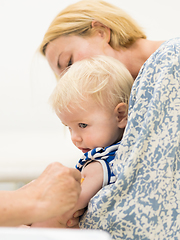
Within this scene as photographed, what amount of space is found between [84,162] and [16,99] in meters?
2.24

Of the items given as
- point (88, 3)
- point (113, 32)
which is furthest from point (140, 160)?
point (88, 3)

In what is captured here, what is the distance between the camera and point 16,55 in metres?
2.97

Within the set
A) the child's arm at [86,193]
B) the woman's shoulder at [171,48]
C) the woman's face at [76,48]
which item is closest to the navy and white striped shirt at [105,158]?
the child's arm at [86,193]

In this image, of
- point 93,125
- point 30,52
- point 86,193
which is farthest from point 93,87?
point 30,52

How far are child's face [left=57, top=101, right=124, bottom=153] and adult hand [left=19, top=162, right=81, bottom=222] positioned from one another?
0.21 metres

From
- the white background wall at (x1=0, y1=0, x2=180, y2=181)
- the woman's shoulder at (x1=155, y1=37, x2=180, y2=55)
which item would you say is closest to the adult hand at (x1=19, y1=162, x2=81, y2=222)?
the woman's shoulder at (x1=155, y1=37, x2=180, y2=55)

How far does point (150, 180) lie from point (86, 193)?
0.18m

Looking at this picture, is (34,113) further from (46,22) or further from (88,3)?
(88,3)

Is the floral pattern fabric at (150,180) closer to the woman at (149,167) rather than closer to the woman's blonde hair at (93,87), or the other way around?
the woman at (149,167)

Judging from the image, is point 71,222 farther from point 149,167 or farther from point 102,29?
point 102,29

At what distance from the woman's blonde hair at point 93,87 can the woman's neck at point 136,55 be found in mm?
387

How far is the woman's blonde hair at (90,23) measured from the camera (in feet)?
4.46

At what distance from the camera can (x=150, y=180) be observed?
2.23 ft

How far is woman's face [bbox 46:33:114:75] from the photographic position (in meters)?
1.33
